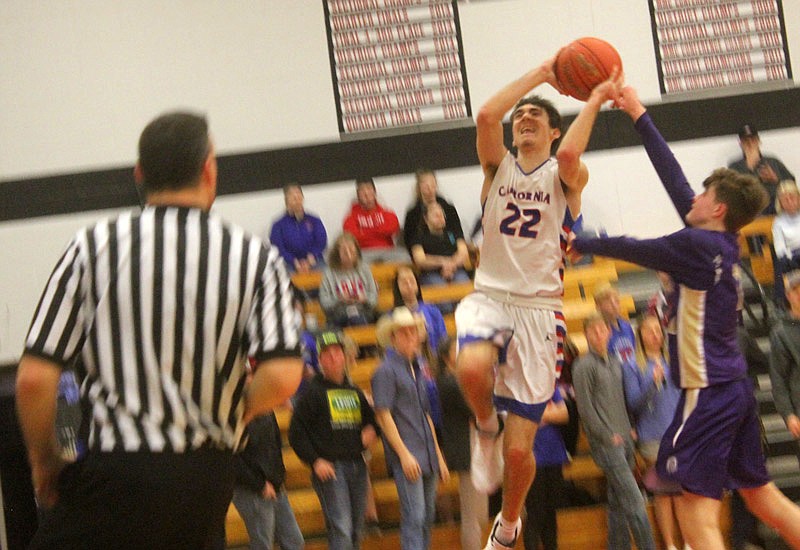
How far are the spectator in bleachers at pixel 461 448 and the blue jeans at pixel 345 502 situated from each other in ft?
2.28

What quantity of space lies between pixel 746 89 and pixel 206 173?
9682mm

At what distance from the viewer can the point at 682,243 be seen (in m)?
4.57

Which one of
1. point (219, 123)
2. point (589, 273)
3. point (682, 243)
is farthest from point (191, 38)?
point (682, 243)

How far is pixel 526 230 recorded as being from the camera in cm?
491

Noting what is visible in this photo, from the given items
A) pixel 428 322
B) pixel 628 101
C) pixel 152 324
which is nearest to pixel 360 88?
pixel 428 322

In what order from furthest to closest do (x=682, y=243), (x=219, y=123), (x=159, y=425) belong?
(x=219, y=123) → (x=682, y=243) → (x=159, y=425)

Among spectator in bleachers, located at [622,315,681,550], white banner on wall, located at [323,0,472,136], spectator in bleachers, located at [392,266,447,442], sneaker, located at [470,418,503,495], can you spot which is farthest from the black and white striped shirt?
white banner on wall, located at [323,0,472,136]

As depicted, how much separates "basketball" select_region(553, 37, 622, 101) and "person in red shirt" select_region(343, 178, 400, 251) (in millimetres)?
5502

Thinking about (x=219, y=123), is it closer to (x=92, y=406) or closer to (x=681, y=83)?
(x=681, y=83)

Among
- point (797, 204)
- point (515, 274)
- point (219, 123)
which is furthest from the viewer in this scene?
point (219, 123)

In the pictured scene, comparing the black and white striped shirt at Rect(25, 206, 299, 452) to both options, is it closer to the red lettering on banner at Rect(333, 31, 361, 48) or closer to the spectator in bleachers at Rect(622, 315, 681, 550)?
the spectator in bleachers at Rect(622, 315, 681, 550)

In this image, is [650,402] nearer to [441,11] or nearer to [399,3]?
[441,11]

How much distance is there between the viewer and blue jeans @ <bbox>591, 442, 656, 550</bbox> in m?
6.86

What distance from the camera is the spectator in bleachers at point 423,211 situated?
32.0 feet
